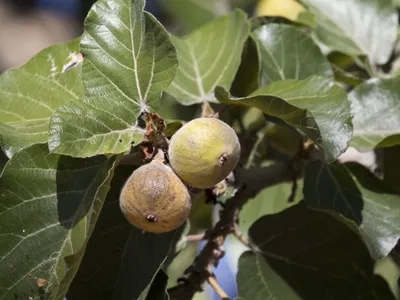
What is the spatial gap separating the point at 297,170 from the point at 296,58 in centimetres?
17

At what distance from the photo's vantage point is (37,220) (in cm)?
85

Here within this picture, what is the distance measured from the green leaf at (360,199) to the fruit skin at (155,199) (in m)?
0.25

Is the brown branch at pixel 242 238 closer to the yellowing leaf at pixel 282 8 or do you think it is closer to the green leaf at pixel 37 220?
the green leaf at pixel 37 220

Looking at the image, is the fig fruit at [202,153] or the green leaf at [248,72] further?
the green leaf at [248,72]

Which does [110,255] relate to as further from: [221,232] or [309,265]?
[309,265]

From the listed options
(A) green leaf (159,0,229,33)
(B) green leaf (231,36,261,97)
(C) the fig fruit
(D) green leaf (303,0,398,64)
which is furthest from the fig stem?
(A) green leaf (159,0,229,33)

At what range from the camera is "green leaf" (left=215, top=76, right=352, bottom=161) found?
0.86 metres

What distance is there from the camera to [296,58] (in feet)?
3.59

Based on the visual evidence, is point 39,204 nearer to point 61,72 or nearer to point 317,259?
point 61,72

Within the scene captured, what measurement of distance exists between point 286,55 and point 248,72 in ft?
0.26

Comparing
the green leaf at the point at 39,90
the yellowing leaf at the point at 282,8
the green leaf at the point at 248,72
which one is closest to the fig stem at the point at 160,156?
the green leaf at the point at 39,90

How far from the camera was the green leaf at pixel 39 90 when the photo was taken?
928 mm

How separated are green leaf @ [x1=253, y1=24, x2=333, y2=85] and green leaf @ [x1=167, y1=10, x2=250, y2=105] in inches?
1.6

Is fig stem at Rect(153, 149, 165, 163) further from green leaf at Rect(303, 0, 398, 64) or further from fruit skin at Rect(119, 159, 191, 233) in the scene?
green leaf at Rect(303, 0, 398, 64)
